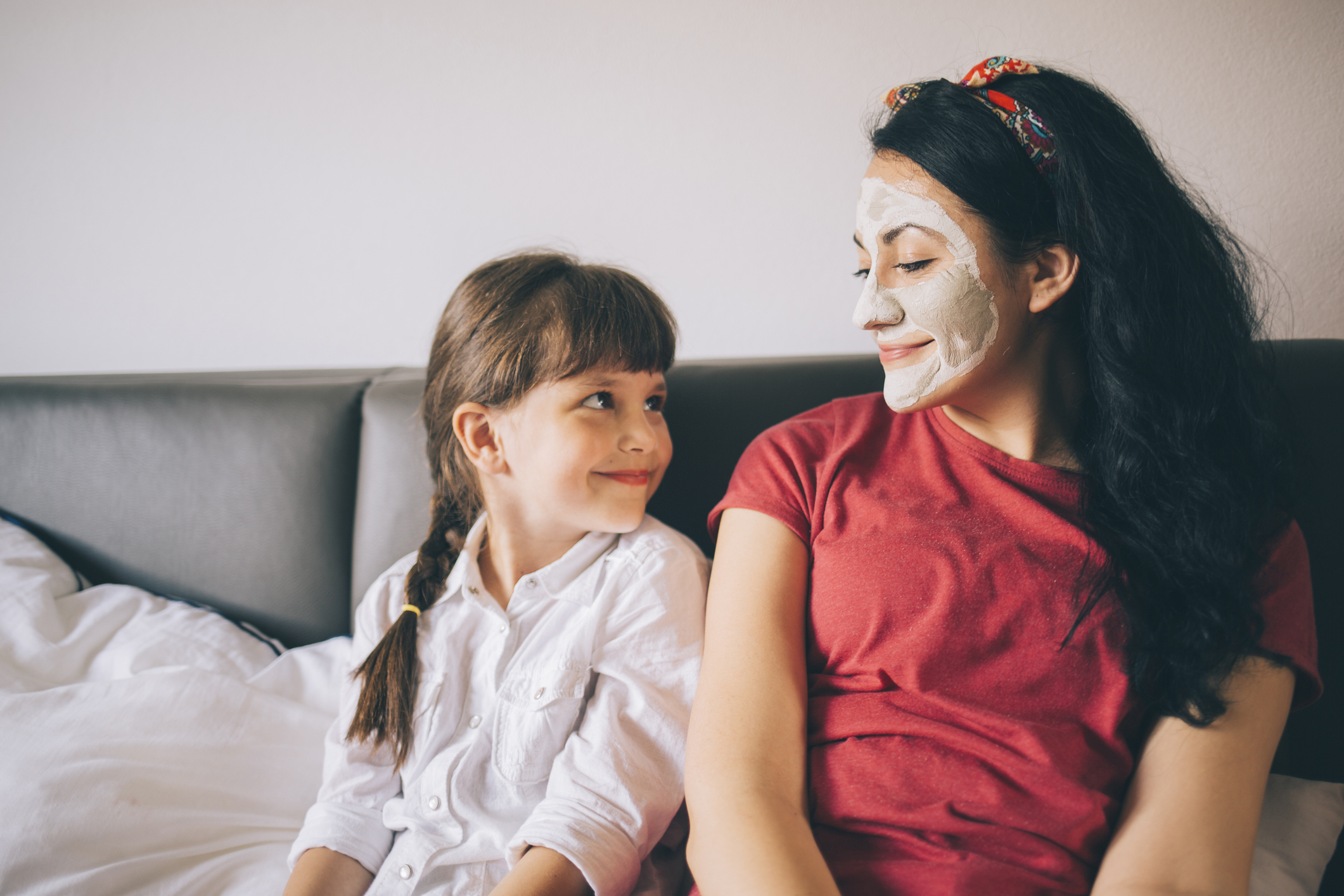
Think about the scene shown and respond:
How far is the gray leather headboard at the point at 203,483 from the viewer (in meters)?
1.24

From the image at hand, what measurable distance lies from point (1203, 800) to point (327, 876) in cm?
92

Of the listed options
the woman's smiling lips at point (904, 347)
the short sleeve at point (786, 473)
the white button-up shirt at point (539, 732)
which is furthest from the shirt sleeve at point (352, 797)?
the woman's smiling lips at point (904, 347)

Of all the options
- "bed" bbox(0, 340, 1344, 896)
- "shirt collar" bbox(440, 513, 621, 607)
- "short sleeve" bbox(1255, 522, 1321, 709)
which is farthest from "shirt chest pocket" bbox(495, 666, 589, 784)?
"short sleeve" bbox(1255, 522, 1321, 709)

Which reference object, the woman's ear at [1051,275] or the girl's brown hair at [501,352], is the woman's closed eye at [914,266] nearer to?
the woman's ear at [1051,275]

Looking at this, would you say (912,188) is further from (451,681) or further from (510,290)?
(451,681)

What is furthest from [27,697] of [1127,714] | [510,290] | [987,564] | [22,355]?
[1127,714]

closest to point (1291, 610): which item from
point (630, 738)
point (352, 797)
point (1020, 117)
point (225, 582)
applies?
point (1020, 117)

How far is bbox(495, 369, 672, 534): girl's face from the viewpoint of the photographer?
3.09 ft

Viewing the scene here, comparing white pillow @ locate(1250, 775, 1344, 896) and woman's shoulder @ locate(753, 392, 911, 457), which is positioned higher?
woman's shoulder @ locate(753, 392, 911, 457)

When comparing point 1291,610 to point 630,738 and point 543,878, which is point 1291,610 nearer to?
point 630,738

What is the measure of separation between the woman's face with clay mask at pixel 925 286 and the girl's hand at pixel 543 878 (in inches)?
24.2

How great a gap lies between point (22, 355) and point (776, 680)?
184cm

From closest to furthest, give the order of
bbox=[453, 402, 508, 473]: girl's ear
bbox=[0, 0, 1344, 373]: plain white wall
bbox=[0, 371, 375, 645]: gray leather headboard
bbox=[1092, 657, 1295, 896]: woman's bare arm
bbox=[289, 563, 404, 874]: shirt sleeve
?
bbox=[1092, 657, 1295, 896]: woman's bare arm < bbox=[289, 563, 404, 874]: shirt sleeve < bbox=[453, 402, 508, 473]: girl's ear < bbox=[0, 0, 1344, 373]: plain white wall < bbox=[0, 371, 375, 645]: gray leather headboard

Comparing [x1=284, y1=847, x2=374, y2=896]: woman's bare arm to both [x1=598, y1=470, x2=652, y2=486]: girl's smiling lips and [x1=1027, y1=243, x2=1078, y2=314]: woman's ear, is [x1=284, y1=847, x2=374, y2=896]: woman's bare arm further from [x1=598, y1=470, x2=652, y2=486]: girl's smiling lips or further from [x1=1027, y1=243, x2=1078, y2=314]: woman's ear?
[x1=1027, y1=243, x2=1078, y2=314]: woman's ear
